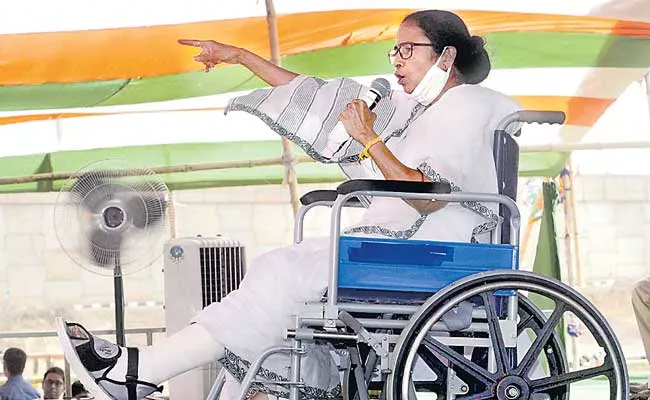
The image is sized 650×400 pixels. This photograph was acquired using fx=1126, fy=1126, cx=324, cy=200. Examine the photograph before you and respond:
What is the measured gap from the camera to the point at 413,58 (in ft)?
9.49

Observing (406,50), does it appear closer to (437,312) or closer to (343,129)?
(343,129)

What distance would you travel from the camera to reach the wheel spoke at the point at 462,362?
2.38m

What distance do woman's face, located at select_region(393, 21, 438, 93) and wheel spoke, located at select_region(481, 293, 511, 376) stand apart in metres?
0.70

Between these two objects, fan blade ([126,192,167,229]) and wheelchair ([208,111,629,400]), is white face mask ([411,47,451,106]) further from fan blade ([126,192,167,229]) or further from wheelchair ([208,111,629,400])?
fan blade ([126,192,167,229])

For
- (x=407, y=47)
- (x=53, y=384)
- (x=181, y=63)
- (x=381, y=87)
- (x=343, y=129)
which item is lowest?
(x=53, y=384)

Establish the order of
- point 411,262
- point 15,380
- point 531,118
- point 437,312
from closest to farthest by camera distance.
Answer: point 437,312 < point 411,262 < point 531,118 < point 15,380

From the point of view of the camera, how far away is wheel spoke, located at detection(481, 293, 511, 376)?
2412 millimetres

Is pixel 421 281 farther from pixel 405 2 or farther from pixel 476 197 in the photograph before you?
pixel 405 2

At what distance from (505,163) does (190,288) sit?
7.46ft

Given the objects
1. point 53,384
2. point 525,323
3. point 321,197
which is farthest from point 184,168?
point 525,323

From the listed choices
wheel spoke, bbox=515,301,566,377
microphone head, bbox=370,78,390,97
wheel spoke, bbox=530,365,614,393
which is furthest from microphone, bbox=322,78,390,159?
wheel spoke, bbox=530,365,614,393

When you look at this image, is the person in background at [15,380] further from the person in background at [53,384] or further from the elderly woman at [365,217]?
the elderly woman at [365,217]

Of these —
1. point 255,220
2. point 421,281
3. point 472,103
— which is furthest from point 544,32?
point 421,281

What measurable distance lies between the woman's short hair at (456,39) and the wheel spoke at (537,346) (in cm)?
75
